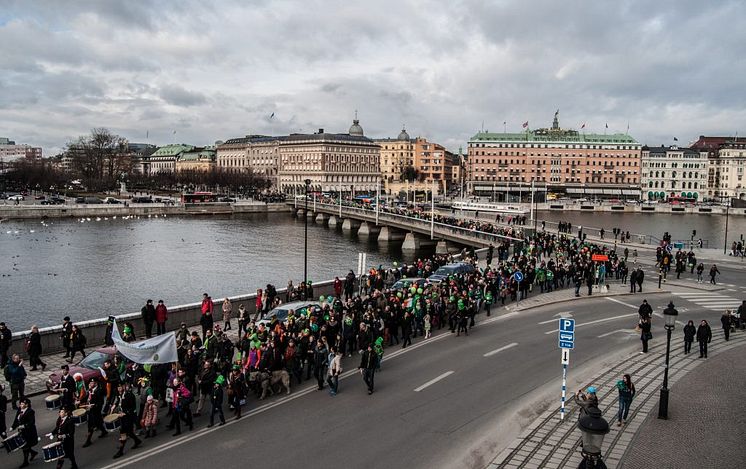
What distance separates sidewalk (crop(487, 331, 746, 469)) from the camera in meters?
12.8

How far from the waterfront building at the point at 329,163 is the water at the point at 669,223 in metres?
67.1

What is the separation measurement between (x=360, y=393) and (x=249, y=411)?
3119 mm

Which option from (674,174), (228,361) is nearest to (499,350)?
(228,361)

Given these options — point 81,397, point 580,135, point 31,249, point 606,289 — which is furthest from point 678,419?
point 580,135

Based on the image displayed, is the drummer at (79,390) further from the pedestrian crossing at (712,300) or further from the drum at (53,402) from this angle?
the pedestrian crossing at (712,300)

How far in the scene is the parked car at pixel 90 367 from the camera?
16.2 metres

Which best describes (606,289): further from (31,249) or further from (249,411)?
(31,249)

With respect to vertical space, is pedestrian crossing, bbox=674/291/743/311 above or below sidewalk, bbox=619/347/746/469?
below

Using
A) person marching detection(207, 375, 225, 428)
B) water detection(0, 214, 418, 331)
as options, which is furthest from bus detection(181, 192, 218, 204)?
person marching detection(207, 375, 225, 428)

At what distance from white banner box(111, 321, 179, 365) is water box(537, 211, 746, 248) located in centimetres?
7457

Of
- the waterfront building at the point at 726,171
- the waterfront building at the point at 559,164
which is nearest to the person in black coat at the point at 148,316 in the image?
the waterfront building at the point at 559,164

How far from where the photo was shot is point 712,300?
104ft

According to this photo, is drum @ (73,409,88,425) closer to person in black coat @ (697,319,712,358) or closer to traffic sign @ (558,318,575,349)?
traffic sign @ (558,318,575,349)

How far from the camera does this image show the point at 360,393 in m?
17.0
